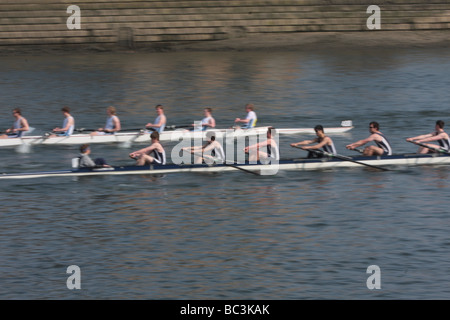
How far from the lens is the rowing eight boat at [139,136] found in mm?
32312

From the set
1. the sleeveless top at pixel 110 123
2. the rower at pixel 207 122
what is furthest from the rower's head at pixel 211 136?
the sleeveless top at pixel 110 123

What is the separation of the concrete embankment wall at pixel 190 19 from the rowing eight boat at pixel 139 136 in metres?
17.9

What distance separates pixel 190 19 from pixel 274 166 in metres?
24.6

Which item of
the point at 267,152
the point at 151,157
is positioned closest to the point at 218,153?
the point at 267,152

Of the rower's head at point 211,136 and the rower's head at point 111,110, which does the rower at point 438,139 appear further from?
the rower's head at point 111,110

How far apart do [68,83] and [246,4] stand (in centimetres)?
1213

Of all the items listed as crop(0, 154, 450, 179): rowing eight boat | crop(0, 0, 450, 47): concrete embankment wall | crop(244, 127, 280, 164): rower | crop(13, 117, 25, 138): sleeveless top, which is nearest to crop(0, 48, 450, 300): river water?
crop(0, 154, 450, 179): rowing eight boat

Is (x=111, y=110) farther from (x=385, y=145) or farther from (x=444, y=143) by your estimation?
(x=444, y=143)

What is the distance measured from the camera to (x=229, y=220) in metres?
23.3

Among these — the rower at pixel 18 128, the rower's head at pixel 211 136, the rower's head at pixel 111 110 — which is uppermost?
the rower's head at pixel 111 110

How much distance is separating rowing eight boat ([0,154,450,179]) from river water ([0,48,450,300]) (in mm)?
256

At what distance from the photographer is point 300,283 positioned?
18797 millimetres
